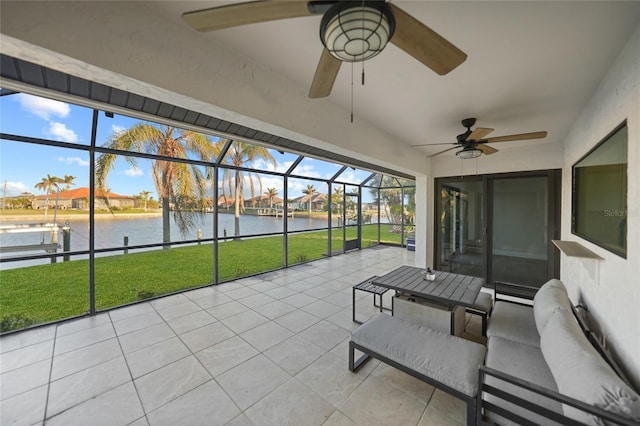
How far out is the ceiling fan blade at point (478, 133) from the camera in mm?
2755

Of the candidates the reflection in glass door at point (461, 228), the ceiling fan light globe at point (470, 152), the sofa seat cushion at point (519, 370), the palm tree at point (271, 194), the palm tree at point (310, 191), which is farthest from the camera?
the palm tree at point (310, 191)

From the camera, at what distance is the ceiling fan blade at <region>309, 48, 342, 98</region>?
1.49 metres

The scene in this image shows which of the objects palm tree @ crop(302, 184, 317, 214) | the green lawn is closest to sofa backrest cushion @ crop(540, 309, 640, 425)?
the green lawn

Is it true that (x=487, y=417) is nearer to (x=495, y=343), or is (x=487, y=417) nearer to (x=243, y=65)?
(x=495, y=343)

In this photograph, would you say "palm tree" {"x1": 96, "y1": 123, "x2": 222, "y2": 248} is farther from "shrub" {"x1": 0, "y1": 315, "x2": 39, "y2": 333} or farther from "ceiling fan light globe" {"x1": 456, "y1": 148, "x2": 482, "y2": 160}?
"ceiling fan light globe" {"x1": 456, "y1": 148, "x2": 482, "y2": 160}

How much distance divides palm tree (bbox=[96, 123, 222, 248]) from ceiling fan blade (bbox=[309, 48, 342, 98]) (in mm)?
3675

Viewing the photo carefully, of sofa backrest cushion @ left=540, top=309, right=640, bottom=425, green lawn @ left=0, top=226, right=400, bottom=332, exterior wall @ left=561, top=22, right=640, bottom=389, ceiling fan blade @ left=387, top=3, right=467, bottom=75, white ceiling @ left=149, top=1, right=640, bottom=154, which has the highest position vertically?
white ceiling @ left=149, top=1, right=640, bottom=154

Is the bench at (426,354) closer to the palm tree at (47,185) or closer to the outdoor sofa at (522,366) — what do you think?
the outdoor sofa at (522,366)

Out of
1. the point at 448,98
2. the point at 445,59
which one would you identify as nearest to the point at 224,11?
the point at 445,59

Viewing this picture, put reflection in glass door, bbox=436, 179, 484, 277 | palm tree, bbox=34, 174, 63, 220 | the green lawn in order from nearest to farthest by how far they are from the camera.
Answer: palm tree, bbox=34, 174, 63, 220, the green lawn, reflection in glass door, bbox=436, 179, 484, 277

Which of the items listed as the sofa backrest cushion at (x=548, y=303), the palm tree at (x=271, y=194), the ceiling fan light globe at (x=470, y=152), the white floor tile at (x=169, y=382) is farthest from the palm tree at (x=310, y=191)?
the sofa backrest cushion at (x=548, y=303)

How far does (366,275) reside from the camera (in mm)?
5363

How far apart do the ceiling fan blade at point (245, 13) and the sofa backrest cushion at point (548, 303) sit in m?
2.73

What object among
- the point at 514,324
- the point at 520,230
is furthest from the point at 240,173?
the point at 520,230
